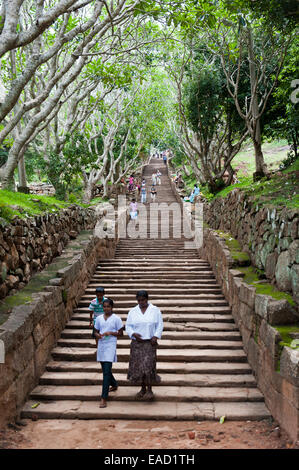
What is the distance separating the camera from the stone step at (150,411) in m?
5.35

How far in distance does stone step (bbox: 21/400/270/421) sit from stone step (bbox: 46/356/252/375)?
2.52 feet

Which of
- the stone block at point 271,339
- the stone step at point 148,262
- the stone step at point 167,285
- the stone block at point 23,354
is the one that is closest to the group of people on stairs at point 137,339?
the stone block at point 23,354

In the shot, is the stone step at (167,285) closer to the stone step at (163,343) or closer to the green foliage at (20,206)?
the stone step at (163,343)

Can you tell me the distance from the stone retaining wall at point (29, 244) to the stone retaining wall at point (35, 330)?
0.36 m

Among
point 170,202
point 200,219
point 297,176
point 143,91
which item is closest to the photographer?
point 297,176

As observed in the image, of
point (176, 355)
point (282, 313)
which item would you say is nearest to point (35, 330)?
point (176, 355)

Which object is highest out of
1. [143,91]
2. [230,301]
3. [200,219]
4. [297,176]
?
[143,91]

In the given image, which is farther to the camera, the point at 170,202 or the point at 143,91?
the point at 170,202

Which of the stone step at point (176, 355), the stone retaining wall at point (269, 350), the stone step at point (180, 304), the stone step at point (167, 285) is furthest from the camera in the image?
the stone step at point (167, 285)

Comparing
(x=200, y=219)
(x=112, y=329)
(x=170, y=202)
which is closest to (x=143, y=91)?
(x=170, y=202)
